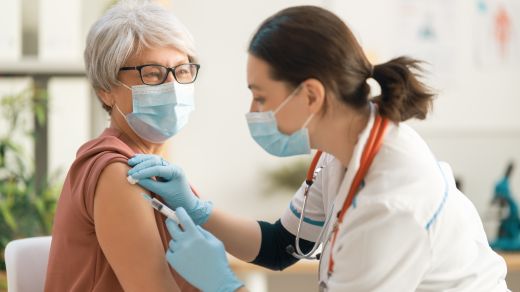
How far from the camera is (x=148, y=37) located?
71.0 inches

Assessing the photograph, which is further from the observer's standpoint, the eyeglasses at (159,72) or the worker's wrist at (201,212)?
the worker's wrist at (201,212)

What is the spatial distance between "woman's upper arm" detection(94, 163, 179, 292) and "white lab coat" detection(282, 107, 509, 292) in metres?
0.35

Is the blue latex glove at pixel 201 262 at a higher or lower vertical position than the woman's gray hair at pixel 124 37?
A: lower

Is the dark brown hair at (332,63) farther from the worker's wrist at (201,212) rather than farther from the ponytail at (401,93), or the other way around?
the worker's wrist at (201,212)

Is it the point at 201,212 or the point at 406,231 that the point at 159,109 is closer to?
the point at 201,212

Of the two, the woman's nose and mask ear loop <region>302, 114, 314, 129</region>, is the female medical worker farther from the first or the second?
Answer: the woman's nose

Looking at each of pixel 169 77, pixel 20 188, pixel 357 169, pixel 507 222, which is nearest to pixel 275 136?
pixel 357 169

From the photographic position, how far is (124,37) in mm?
1785

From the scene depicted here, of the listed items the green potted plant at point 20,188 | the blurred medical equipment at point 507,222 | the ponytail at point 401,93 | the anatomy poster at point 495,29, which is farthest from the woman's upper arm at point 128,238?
the anatomy poster at point 495,29

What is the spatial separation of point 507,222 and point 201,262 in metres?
2.52

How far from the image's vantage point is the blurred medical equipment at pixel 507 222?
373 cm

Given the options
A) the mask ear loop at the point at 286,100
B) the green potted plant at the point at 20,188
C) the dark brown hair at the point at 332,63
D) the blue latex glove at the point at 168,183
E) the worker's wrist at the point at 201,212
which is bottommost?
the green potted plant at the point at 20,188

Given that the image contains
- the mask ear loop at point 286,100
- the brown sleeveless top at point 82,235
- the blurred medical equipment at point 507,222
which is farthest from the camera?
the blurred medical equipment at point 507,222

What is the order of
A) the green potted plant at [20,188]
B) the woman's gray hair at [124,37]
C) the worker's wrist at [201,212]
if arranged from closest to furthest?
the woman's gray hair at [124,37] → the worker's wrist at [201,212] → the green potted plant at [20,188]
